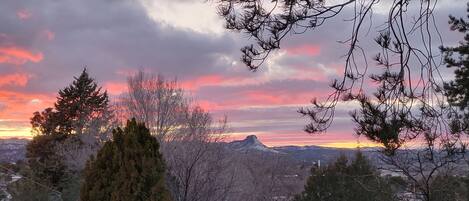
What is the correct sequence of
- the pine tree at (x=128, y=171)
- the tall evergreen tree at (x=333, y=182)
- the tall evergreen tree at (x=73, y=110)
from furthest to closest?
the tall evergreen tree at (x=73, y=110) < the tall evergreen tree at (x=333, y=182) < the pine tree at (x=128, y=171)

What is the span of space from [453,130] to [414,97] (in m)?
0.56

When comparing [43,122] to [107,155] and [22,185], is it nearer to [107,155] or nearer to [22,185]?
[22,185]

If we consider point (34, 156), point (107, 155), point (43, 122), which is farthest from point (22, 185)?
point (43, 122)

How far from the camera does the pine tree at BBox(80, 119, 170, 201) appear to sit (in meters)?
10.5

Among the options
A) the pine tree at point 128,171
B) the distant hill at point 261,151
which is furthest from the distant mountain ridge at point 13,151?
the pine tree at point 128,171

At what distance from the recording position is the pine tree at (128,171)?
1054cm

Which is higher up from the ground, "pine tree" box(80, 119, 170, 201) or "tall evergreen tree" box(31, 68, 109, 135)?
"tall evergreen tree" box(31, 68, 109, 135)

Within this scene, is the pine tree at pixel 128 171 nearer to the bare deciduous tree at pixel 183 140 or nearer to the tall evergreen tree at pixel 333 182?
the bare deciduous tree at pixel 183 140

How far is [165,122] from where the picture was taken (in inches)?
1179

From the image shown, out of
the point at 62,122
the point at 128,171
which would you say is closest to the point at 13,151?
the point at 62,122

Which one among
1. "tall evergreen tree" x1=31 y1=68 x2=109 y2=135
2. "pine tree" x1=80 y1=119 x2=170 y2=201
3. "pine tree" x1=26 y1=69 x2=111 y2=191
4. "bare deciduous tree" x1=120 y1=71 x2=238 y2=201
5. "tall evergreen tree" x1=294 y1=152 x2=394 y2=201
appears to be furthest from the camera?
"tall evergreen tree" x1=31 y1=68 x2=109 y2=135

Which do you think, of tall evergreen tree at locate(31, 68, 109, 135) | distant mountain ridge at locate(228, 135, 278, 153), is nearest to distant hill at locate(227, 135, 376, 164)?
distant mountain ridge at locate(228, 135, 278, 153)

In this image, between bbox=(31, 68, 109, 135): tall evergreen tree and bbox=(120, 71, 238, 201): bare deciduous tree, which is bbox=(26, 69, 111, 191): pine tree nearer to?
bbox=(31, 68, 109, 135): tall evergreen tree

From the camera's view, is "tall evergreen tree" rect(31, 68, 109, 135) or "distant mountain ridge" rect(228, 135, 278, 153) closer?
"distant mountain ridge" rect(228, 135, 278, 153)
